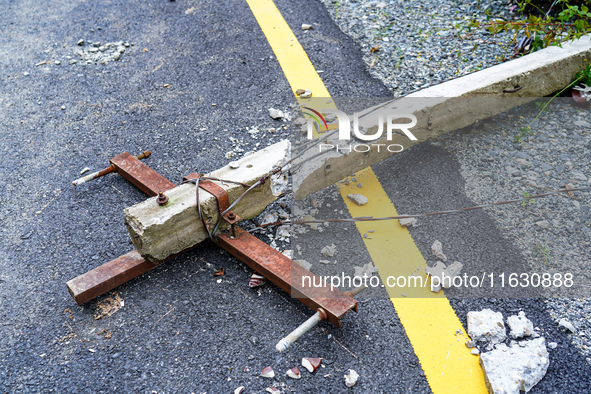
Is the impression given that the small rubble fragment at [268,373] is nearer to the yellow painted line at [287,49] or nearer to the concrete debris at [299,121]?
the concrete debris at [299,121]

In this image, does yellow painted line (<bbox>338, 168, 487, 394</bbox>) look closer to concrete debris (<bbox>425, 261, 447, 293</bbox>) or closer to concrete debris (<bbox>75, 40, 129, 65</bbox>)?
concrete debris (<bbox>425, 261, 447, 293</bbox>)

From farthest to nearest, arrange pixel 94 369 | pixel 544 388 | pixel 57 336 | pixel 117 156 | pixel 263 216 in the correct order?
pixel 117 156, pixel 263 216, pixel 57 336, pixel 94 369, pixel 544 388

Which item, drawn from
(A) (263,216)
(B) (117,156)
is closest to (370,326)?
(A) (263,216)

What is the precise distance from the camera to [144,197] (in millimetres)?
2652

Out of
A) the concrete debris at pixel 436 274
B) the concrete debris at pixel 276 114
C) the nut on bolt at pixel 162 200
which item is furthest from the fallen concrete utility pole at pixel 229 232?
the concrete debris at pixel 276 114

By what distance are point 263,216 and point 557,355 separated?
1.44 metres

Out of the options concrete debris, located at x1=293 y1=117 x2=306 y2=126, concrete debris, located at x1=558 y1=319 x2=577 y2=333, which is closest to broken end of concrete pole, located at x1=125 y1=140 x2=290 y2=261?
concrete debris, located at x1=293 y1=117 x2=306 y2=126

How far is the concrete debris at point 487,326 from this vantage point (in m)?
1.87

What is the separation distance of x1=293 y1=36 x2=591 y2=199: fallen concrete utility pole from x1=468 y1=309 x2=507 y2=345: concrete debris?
101 cm

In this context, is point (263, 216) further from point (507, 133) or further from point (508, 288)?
point (507, 133)

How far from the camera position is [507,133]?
9.44ft

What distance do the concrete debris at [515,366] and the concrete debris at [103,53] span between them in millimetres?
3532

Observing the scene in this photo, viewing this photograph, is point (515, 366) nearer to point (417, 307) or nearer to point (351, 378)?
point (417, 307)

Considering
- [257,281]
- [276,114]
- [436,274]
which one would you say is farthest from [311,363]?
[276,114]
